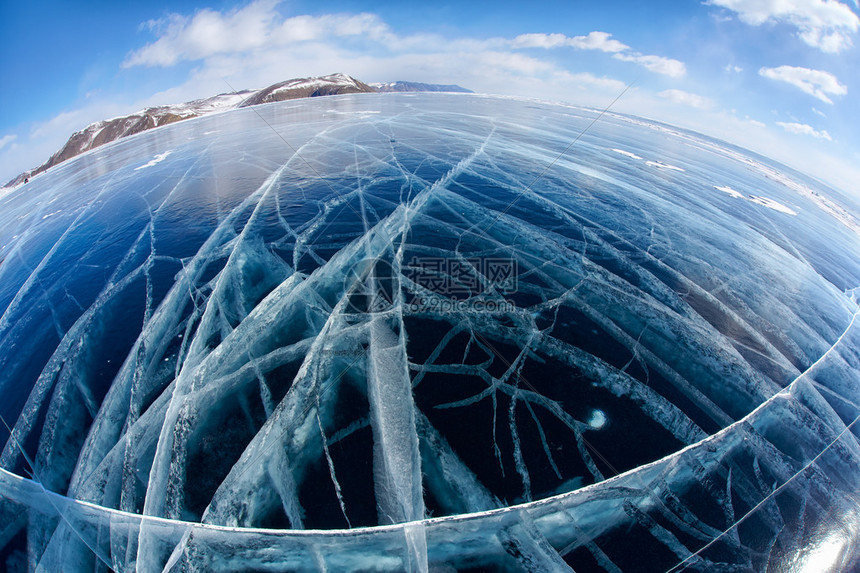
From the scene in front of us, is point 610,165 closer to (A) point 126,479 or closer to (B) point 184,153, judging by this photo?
Result: (A) point 126,479

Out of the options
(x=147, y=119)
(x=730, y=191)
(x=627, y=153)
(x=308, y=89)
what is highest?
(x=308, y=89)

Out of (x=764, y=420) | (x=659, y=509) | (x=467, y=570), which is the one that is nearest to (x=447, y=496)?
(x=467, y=570)

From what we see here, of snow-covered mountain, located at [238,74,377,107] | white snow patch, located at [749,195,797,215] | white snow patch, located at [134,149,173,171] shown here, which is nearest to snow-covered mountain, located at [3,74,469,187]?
snow-covered mountain, located at [238,74,377,107]

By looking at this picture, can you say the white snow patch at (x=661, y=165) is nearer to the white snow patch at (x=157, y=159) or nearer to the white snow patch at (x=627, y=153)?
the white snow patch at (x=627, y=153)

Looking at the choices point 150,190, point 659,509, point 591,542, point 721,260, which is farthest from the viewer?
point 150,190

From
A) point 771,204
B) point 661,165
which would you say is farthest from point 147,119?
point 771,204

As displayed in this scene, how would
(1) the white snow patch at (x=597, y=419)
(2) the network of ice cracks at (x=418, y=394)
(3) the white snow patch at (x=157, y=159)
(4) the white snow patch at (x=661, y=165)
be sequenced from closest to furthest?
(2) the network of ice cracks at (x=418, y=394)
(1) the white snow patch at (x=597, y=419)
(3) the white snow patch at (x=157, y=159)
(4) the white snow patch at (x=661, y=165)

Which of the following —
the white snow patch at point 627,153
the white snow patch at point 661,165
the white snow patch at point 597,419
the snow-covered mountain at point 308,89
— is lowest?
the white snow patch at point 597,419

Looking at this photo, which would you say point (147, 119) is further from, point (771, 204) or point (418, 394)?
point (771, 204)

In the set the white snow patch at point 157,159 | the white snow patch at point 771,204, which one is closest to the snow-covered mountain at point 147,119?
the white snow patch at point 157,159
